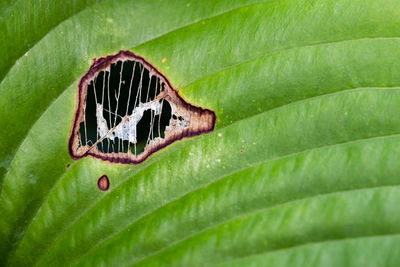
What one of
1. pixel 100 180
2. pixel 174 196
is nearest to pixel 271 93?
pixel 174 196

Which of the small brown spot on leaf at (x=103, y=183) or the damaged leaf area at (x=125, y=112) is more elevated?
the damaged leaf area at (x=125, y=112)

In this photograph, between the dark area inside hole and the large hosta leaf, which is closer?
the large hosta leaf

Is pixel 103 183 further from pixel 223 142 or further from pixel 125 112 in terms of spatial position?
pixel 223 142

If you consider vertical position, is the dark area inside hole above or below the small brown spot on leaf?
above

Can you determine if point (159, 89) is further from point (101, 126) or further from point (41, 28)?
point (41, 28)

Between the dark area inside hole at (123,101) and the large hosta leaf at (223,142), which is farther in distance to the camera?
the dark area inside hole at (123,101)
